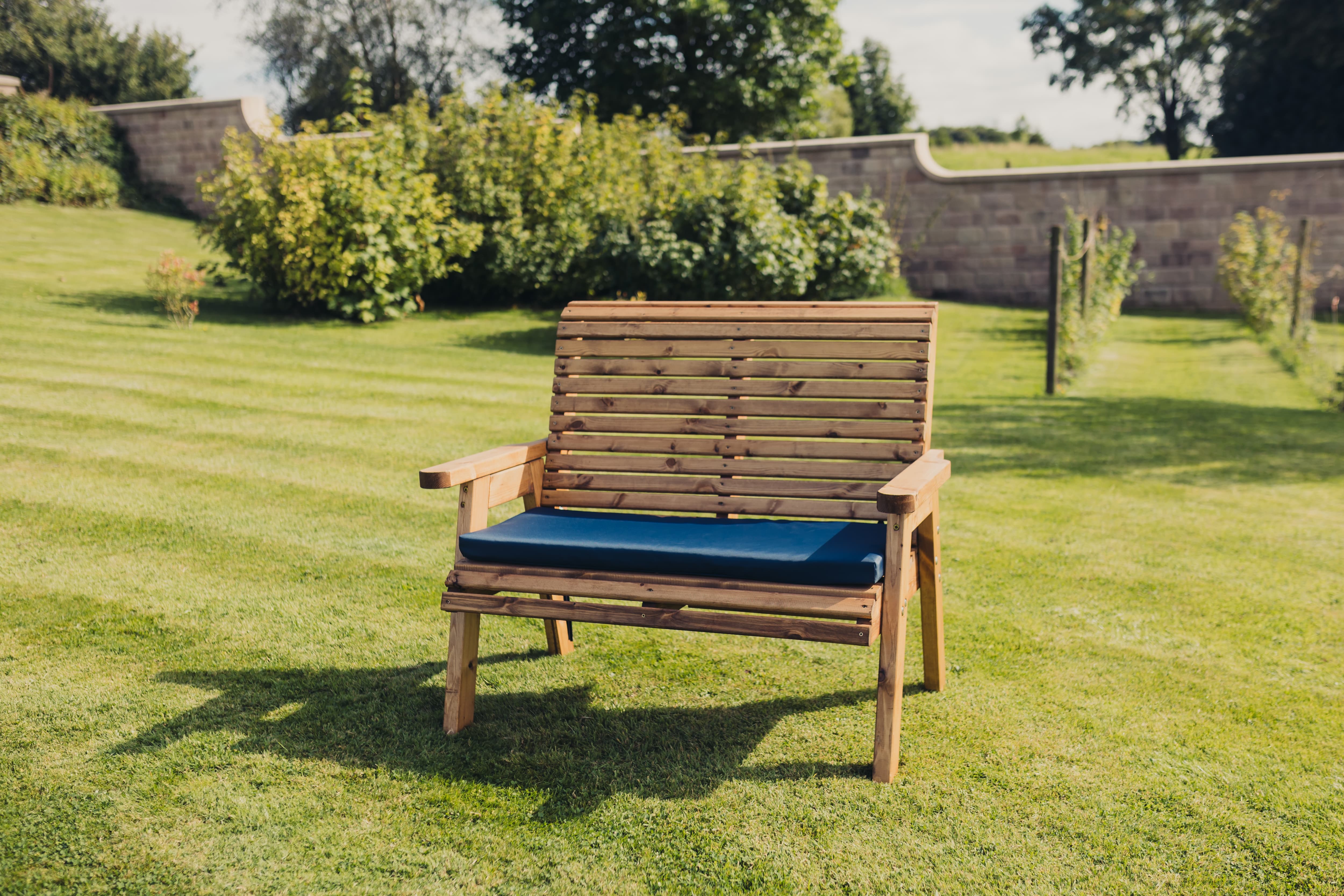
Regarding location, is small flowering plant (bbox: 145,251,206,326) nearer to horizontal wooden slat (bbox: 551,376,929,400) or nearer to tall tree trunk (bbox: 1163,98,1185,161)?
horizontal wooden slat (bbox: 551,376,929,400)

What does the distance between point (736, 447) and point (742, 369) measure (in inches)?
10.5

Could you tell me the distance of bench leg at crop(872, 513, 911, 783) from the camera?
9.00 ft

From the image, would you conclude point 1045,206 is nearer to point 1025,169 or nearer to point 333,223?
point 1025,169

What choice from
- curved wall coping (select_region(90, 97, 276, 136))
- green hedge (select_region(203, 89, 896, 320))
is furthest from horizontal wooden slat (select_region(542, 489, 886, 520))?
curved wall coping (select_region(90, 97, 276, 136))

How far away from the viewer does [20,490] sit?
525cm

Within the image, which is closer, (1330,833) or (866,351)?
(1330,833)

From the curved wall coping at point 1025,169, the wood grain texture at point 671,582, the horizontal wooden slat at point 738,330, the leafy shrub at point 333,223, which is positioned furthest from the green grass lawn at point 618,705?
the curved wall coping at point 1025,169

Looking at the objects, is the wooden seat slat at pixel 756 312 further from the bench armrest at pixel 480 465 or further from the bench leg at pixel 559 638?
the bench leg at pixel 559 638

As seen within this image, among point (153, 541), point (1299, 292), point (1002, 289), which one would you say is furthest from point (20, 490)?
point (1002, 289)

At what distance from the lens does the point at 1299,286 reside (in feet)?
41.0

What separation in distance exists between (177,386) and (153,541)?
3.48m

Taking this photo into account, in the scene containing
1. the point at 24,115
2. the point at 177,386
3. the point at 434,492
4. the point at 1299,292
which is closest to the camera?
the point at 434,492

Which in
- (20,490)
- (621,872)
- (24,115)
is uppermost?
(24,115)

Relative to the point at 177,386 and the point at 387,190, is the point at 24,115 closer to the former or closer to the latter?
the point at 387,190
